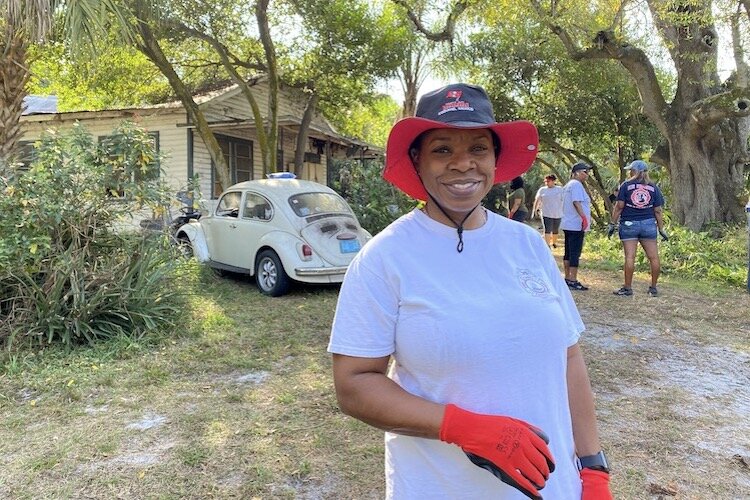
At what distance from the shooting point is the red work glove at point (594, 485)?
1.50 m

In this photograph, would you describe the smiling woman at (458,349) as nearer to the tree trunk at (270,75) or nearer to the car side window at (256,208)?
the car side window at (256,208)

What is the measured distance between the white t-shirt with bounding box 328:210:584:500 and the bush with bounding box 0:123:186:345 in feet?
15.6

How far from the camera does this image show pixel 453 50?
18.6 meters

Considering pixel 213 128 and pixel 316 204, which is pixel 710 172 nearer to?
pixel 316 204

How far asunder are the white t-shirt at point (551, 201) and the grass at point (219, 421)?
5.66 metres

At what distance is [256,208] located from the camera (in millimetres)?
8312

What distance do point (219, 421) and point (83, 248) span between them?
110 inches

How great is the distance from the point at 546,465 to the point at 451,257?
53 centimetres

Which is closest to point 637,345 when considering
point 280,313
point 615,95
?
point 280,313

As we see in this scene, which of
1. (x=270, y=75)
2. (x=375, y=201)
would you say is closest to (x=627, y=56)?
(x=375, y=201)

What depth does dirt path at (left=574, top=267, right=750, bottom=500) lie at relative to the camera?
3.18m

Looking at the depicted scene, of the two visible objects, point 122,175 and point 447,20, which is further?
point 447,20

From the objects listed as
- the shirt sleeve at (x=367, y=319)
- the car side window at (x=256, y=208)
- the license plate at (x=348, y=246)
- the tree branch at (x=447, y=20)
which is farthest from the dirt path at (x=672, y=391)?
the tree branch at (x=447, y=20)

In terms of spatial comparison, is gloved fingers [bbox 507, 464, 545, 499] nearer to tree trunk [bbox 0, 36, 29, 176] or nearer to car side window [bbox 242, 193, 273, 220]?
car side window [bbox 242, 193, 273, 220]
